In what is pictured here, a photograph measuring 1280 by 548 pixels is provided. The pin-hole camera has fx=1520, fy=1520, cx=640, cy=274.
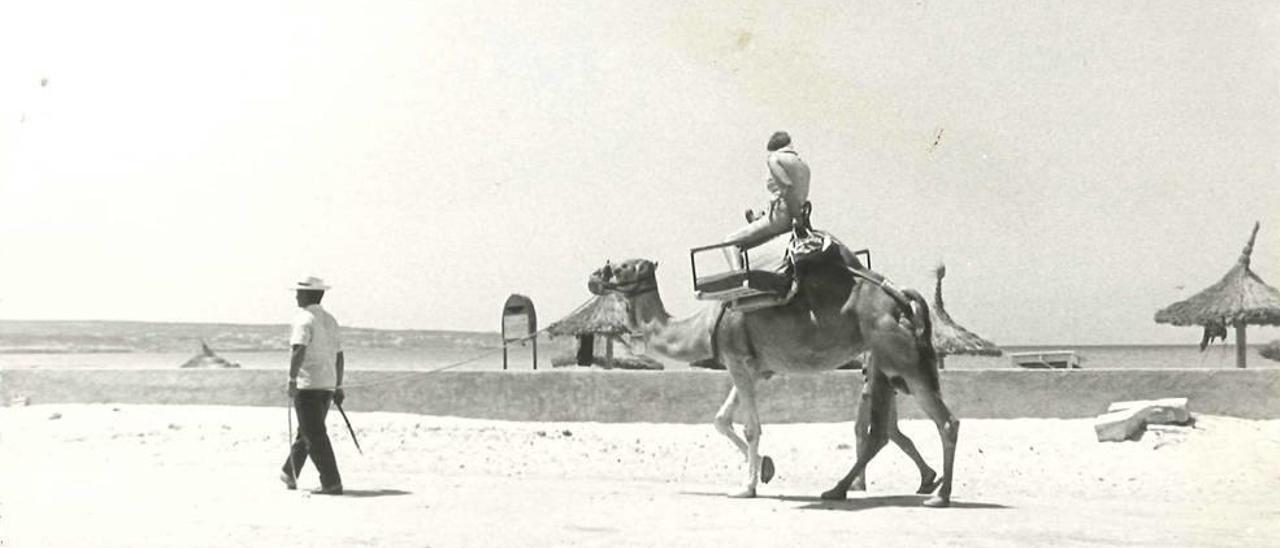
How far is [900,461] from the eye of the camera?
16047 millimetres

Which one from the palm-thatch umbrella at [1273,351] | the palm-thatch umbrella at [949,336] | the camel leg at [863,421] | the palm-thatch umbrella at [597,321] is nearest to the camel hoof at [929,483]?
the camel leg at [863,421]

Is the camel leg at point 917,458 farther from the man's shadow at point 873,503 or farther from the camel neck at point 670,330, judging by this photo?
the camel neck at point 670,330

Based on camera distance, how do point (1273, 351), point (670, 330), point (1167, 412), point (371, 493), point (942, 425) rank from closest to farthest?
point (942, 425)
point (371, 493)
point (670, 330)
point (1167, 412)
point (1273, 351)

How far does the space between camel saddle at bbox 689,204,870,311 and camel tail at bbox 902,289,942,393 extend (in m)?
0.75

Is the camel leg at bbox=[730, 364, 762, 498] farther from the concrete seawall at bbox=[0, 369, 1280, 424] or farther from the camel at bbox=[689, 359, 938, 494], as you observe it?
the concrete seawall at bbox=[0, 369, 1280, 424]

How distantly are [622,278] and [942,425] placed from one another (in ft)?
11.1

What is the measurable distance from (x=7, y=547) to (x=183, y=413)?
1178 centimetres

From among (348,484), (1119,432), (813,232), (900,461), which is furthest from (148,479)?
(1119,432)

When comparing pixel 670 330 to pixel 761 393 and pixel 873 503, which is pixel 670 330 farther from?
pixel 761 393

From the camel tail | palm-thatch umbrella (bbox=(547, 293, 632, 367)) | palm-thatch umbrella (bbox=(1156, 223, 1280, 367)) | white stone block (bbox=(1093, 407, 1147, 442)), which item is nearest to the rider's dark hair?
the camel tail

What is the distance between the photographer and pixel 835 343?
38.3 ft

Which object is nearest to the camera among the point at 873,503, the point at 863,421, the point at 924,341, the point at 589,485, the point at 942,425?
the point at 942,425

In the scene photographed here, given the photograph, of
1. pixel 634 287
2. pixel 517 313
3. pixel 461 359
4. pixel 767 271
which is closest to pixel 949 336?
pixel 517 313

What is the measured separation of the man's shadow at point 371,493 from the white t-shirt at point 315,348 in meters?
0.89
